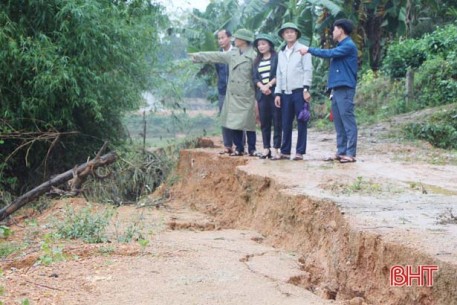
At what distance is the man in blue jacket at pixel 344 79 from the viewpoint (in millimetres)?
7898

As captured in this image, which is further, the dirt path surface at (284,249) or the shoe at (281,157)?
the shoe at (281,157)

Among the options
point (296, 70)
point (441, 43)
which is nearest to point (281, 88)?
point (296, 70)

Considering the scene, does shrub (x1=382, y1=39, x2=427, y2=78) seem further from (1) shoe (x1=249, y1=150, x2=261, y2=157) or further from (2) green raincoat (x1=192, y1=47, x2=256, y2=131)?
(2) green raincoat (x1=192, y1=47, x2=256, y2=131)

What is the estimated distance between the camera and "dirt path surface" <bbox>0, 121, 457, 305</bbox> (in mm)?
4141

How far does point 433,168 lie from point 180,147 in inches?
214

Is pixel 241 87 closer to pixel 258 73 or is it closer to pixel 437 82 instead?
pixel 258 73

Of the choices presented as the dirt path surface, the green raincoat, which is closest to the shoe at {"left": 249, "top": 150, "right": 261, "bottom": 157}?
the green raincoat

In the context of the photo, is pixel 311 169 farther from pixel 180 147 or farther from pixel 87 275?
pixel 180 147

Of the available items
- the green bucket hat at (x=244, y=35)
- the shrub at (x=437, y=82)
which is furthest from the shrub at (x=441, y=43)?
the green bucket hat at (x=244, y=35)

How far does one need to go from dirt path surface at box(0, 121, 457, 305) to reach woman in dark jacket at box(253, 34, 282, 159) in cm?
53

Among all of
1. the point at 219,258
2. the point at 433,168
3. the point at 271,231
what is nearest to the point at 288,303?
the point at 219,258

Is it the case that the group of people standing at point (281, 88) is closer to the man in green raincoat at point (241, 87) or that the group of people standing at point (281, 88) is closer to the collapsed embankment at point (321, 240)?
the man in green raincoat at point (241, 87)

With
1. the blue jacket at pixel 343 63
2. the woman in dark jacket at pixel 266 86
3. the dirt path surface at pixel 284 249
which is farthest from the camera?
the woman in dark jacket at pixel 266 86

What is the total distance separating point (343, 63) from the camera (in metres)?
8.02
